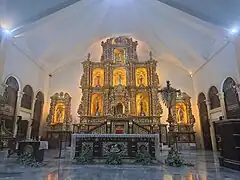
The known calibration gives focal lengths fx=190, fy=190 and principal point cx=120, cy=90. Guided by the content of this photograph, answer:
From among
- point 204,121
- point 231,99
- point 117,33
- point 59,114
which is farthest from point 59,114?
point 231,99

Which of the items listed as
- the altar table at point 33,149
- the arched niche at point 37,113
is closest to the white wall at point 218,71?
the altar table at point 33,149

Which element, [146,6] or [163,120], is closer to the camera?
[146,6]

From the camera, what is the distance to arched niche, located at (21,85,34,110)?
1066 centimetres

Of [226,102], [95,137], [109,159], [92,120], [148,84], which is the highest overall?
[148,84]

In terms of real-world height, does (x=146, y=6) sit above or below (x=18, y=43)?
above

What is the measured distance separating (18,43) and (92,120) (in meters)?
5.80

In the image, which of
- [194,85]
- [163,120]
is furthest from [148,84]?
[194,85]

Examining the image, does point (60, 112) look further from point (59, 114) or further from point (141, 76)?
point (141, 76)

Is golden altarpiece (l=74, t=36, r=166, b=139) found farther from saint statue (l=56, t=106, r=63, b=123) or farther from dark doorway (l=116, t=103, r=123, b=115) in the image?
saint statue (l=56, t=106, r=63, b=123)

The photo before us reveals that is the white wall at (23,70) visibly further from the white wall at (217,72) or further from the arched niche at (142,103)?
the white wall at (217,72)

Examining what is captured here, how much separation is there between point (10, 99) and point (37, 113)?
2674 millimetres

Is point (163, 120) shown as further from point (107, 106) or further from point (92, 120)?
point (92, 120)

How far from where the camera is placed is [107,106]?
11.7 m

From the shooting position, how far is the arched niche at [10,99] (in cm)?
909
